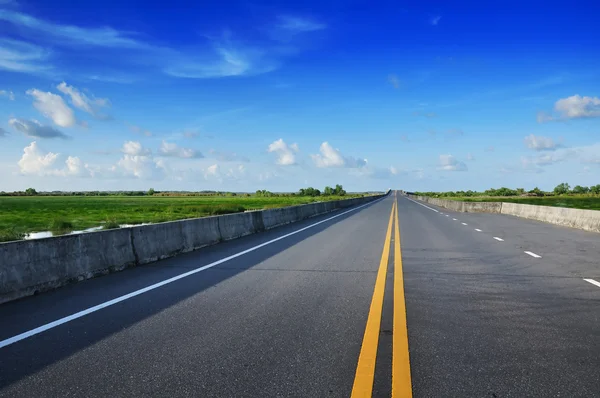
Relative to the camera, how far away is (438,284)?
29.9 feet

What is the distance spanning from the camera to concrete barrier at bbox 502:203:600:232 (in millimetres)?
23938

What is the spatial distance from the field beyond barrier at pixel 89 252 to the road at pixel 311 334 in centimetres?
34

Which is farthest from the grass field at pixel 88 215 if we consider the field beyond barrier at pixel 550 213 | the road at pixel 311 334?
the field beyond barrier at pixel 550 213

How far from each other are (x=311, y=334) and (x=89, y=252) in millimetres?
6029

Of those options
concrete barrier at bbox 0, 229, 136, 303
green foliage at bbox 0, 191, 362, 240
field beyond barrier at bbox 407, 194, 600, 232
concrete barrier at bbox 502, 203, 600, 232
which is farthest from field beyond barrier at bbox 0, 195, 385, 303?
field beyond barrier at bbox 407, 194, 600, 232

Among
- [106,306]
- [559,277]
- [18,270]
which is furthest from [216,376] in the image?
[559,277]

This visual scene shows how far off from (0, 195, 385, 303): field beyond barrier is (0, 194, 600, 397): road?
0.34 meters

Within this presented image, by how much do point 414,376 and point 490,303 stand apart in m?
3.56

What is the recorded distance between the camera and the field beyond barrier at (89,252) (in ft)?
A: 26.6

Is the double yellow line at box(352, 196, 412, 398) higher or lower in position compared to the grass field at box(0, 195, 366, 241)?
higher

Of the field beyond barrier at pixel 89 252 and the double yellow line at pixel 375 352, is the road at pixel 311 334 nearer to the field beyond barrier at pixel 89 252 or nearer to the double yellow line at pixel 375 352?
the double yellow line at pixel 375 352

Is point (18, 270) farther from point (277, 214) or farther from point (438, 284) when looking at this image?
point (277, 214)

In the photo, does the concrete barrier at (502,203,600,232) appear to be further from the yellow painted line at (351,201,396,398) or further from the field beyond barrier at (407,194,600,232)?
the yellow painted line at (351,201,396,398)

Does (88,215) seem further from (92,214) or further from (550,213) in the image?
(550,213)
